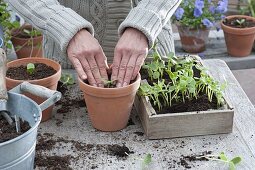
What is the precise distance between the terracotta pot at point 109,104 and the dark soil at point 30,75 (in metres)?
0.18

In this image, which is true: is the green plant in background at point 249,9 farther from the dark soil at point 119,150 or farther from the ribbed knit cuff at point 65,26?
the dark soil at point 119,150

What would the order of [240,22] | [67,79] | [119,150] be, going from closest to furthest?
[119,150], [67,79], [240,22]

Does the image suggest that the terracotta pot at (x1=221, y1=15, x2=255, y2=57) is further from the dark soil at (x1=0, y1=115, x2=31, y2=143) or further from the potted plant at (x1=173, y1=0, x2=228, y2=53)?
the dark soil at (x1=0, y1=115, x2=31, y2=143)

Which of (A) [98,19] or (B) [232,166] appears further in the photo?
(A) [98,19]

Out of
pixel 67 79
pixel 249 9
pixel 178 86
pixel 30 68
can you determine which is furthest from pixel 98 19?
pixel 249 9

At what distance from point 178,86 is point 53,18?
43cm

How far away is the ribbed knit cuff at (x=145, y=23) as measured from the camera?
1346mm

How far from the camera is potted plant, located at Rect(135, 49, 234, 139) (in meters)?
1.30

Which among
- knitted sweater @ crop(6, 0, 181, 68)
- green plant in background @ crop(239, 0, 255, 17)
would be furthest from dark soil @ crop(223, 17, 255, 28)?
knitted sweater @ crop(6, 0, 181, 68)

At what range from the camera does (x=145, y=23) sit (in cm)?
136

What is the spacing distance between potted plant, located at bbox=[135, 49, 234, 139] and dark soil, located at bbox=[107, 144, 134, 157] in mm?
88

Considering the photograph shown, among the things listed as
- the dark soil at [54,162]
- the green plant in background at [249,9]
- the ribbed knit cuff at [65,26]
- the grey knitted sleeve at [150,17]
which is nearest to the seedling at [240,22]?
the green plant in background at [249,9]

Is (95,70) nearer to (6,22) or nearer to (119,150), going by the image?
(119,150)

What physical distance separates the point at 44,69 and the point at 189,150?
529 millimetres
